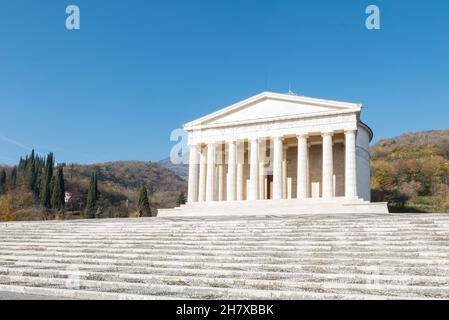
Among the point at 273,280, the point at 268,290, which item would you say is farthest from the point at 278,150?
the point at 268,290

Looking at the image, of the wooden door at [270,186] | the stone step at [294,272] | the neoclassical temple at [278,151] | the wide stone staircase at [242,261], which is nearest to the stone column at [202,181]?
the neoclassical temple at [278,151]

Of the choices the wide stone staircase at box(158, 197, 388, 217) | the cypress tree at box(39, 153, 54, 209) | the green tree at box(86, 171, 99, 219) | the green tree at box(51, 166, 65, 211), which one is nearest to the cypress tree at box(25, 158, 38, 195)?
the cypress tree at box(39, 153, 54, 209)

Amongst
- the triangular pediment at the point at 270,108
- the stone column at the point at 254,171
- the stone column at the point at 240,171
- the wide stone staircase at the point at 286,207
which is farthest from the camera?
the stone column at the point at 240,171

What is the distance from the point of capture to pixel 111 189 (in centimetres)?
9981

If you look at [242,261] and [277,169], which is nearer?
[242,261]

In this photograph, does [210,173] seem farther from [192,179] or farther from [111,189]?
[111,189]

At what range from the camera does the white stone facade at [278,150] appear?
3228 centimetres

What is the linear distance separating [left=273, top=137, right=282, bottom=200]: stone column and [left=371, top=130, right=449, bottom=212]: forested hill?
31.8 metres

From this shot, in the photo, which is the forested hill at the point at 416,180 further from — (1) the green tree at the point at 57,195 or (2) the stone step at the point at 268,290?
(2) the stone step at the point at 268,290

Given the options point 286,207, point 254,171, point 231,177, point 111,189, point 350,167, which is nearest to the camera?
point 286,207

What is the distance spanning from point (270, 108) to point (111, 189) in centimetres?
7314

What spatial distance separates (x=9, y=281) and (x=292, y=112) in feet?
87.0
